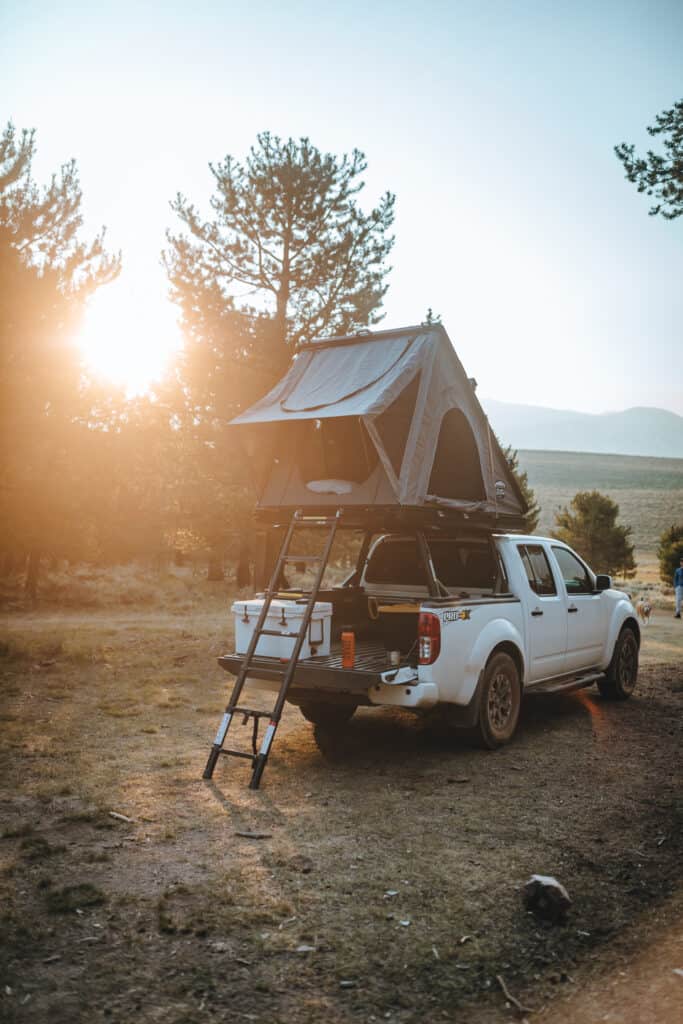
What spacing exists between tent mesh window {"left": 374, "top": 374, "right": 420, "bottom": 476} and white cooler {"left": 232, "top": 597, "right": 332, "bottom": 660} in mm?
1399

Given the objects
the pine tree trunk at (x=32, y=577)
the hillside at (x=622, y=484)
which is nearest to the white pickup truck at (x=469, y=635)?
the pine tree trunk at (x=32, y=577)

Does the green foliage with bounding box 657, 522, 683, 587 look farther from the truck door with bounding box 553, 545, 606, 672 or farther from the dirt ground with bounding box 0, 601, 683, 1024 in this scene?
the dirt ground with bounding box 0, 601, 683, 1024

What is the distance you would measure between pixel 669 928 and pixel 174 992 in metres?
2.28

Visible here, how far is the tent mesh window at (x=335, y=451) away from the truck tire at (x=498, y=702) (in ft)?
6.53

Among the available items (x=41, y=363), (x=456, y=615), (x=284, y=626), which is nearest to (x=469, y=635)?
(x=456, y=615)

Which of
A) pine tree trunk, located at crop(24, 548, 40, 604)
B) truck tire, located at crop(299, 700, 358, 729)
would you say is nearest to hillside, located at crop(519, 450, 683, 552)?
pine tree trunk, located at crop(24, 548, 40, 604)

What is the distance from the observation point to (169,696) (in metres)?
10.0

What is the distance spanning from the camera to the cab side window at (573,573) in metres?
8.91

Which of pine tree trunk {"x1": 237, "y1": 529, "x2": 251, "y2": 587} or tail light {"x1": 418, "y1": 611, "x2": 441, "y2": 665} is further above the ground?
tail light {"x1": 418, "y1": 611, "x2": 441, "y2": 665}

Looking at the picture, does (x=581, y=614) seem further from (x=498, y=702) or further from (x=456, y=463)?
(x=456, y=463)

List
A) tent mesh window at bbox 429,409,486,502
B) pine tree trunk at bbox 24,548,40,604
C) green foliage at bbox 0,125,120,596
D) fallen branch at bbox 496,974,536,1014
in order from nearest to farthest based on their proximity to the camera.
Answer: fallen branch at bbox 496,974,536,1014, tent mesh window at bbox 429,409,486,502, green foliage at bbox 0,125,120,596, pine tree trunk at bbox 24,548,40,604

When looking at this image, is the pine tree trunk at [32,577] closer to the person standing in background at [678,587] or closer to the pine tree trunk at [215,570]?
the pine tree trunk at [215,570]

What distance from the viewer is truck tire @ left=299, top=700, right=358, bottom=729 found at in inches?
315

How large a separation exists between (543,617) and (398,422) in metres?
2.43
